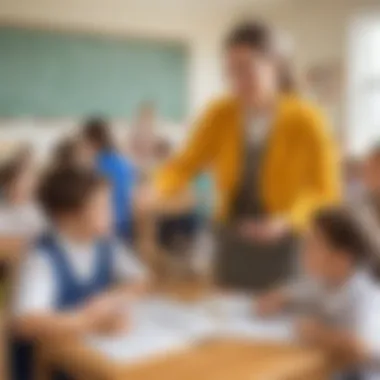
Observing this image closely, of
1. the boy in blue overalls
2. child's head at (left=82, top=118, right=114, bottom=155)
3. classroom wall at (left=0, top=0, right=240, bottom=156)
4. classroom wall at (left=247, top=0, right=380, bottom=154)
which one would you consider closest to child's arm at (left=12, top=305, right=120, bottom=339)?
the boy in blue overalls

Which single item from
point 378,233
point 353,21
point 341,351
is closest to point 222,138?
point 378,233

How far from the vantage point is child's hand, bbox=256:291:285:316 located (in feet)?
4.52

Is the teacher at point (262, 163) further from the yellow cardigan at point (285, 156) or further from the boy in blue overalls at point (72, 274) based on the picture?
the boy in blue overalls at point (72, 274)

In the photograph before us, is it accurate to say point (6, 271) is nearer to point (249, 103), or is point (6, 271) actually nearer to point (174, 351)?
point (249, 103)

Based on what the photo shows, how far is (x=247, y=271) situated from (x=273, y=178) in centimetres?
22

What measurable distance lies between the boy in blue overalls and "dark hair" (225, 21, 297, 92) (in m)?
0.44

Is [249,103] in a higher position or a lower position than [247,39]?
lower

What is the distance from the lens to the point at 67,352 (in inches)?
44.2

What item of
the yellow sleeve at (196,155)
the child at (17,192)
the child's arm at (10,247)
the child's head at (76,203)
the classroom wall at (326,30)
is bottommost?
the child's head at (76,203)

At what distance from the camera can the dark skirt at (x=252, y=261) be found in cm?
156

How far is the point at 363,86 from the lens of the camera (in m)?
3.56

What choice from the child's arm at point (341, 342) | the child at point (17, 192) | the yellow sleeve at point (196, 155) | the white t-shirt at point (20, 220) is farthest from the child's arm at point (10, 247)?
the child's arm at point (341, 342)

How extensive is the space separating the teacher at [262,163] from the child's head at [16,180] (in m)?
1.43

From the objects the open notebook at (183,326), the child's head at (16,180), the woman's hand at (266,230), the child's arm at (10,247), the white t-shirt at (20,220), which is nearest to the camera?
the open notebook at (183,326)
